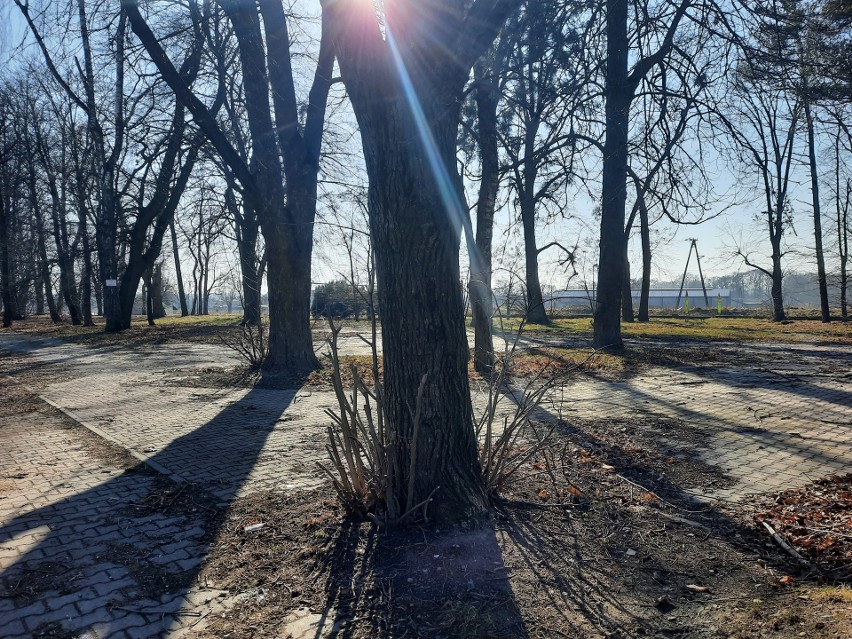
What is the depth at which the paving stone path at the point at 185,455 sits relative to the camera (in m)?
2.99

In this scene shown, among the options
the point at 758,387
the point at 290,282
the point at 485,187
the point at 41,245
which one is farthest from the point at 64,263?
the point at 758,387

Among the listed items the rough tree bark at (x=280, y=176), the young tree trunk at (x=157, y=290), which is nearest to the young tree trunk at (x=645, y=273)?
the rough tree bark at (x=280, y=176)

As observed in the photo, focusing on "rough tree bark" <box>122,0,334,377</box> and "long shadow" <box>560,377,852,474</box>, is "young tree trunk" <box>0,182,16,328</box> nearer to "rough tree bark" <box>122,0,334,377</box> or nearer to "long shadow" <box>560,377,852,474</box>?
"rough tree bark" <box>122,0,334,377</box>

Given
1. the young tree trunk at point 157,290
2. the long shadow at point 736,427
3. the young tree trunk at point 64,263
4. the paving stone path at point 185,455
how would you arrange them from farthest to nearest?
the young tree trunk at point 157,290 < the young tree trunk at point 64,263 < the long shadow at point 736,427 < the paving stone path at point 185,455

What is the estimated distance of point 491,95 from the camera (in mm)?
9992

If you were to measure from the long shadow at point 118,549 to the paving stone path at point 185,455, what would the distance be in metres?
0.01


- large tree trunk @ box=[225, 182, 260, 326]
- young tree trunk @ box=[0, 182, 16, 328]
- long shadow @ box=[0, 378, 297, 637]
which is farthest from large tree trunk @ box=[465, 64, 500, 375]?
young tree trunk @ box=[0, 182, 16, 328]

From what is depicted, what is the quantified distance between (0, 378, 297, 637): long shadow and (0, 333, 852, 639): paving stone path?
1 cm

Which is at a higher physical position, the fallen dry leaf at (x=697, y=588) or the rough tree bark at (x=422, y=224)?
the rough tree bark at (x=422, y=224)

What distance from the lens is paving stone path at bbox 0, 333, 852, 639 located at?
9.80 feet

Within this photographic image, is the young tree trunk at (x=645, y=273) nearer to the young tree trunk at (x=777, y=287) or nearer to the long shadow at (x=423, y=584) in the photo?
the young tree trunk at (x=777, y=287)

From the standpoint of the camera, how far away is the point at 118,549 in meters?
3.56

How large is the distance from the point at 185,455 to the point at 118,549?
227 cm

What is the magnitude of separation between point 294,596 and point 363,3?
136 inches
